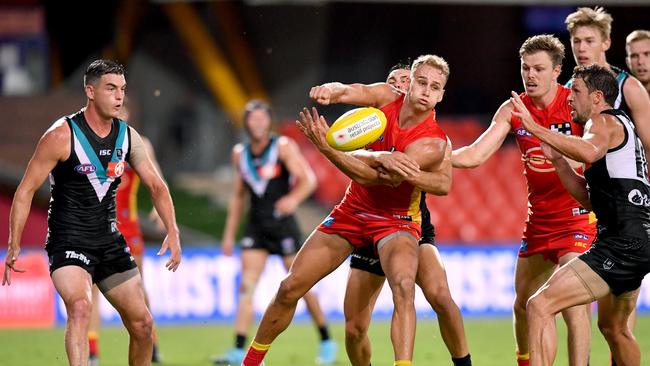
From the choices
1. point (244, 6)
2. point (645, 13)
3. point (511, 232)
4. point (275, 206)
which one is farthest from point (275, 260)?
point (645, 13)

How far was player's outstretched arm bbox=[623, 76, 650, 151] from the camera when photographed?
8047 millimetres

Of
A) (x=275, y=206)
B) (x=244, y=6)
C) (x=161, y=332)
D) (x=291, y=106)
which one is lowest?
(x=161, y=332)

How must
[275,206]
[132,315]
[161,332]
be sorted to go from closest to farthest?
[132,315], [275,206], [161,332]

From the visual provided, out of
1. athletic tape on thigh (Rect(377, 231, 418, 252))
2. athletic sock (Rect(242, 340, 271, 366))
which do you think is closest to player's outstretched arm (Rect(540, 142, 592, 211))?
athletic tape on thigh (Rect(377, 231, 418, 252))

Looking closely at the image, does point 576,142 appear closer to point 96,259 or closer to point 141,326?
point 141,326

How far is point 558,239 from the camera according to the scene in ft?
26.1

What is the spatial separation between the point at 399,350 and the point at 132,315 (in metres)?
1.89

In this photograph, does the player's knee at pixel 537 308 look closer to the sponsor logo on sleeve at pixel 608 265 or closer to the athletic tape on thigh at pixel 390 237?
the sponsor logo on sleeve at pixel 608 265

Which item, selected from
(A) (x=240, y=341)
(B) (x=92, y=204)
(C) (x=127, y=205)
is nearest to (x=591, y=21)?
(B) (x=92, y=204)

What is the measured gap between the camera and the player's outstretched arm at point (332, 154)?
7.07 meters

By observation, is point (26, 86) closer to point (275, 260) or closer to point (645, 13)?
point (275, 260)

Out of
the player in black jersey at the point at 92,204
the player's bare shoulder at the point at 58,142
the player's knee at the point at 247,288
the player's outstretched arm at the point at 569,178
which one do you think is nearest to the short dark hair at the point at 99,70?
the player in black jersey at the point at 92,204

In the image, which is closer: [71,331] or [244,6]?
[71,331]

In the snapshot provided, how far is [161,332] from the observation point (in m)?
13.1
